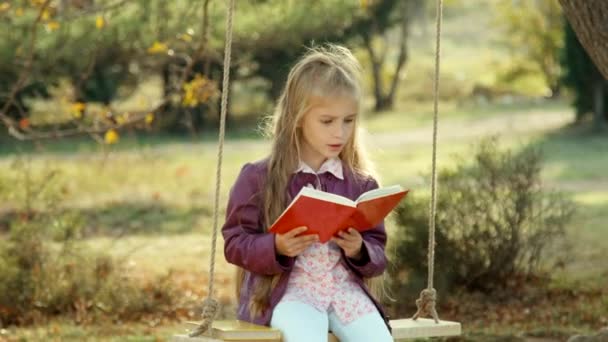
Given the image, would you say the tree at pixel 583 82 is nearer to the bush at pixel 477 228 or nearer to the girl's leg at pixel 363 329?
the bush at pixel 477 228

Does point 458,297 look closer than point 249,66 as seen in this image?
Yes

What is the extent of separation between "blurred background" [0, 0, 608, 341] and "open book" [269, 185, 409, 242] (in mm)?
458

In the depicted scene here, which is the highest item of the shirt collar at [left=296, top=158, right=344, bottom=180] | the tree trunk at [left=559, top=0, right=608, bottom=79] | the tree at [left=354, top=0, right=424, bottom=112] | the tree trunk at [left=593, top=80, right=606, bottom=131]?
the tree at [left=354, top=0, right=424, bottom=112]

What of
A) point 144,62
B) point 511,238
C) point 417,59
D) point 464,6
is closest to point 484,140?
point 511,238

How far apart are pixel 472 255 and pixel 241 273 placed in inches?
136

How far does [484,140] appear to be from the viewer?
7.09 m

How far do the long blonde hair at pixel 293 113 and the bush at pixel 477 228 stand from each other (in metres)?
3.24

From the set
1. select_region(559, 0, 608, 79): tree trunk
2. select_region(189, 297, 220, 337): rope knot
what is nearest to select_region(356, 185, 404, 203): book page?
select_region(189, 297, 220, 337): rope knot

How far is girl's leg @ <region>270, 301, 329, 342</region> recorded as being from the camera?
3383 mm

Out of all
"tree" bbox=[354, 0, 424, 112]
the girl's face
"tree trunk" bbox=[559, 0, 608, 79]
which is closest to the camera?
the girl's face

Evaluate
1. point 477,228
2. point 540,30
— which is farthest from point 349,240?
point 540,30

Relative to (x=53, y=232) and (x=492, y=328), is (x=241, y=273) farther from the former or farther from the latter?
(x=53, y=232)

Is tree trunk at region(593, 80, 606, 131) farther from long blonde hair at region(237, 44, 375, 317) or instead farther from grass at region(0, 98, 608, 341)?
long blonde hair at region(237, 44, 375, 317)

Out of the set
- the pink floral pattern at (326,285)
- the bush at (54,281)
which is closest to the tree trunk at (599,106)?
the bush at (54,281)
